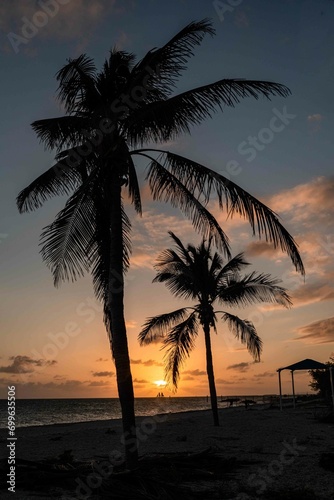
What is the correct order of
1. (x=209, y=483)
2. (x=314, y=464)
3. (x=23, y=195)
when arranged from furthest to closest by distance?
(x=23, y=195) < (x=314, y=464) < (x=209, y=483)

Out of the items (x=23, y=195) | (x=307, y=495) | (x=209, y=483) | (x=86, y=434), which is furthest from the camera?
(x=86, y=434)

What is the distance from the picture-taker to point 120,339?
8.78 metres

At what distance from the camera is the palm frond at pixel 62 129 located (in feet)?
31.6

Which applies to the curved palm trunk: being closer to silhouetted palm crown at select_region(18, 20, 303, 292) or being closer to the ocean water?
silhouetted palm crown at select_region(18, 20, 303, 292)

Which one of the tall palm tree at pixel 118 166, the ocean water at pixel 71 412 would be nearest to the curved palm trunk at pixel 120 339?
the tall palm tree at pixel 118 166

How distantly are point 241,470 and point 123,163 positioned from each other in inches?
263

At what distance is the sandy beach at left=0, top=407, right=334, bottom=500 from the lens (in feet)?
26.8

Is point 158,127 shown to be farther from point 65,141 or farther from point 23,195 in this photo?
point 23,195

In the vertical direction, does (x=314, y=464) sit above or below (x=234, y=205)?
below

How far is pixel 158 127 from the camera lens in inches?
378

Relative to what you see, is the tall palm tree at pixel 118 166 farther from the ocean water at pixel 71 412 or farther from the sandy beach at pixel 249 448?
the ocean water at pixel 71 412

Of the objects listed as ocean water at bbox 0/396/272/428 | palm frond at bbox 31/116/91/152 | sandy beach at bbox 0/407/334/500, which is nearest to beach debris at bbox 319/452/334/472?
sandy beach at bbox 0/407/334/500

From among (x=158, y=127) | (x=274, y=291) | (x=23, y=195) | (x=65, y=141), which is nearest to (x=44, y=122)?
(x=65, y=141)

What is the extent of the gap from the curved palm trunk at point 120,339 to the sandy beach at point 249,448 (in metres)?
1.72
